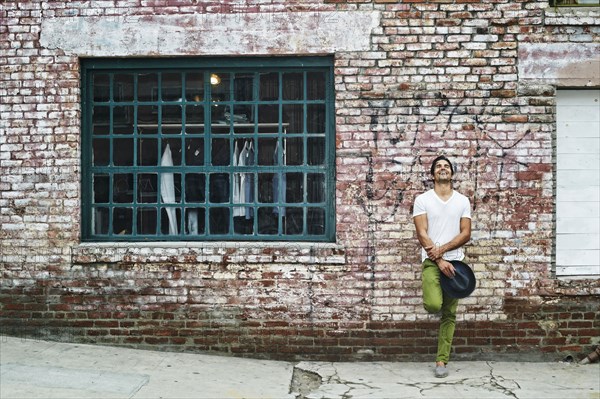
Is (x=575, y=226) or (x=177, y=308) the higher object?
(x=575, y=226)

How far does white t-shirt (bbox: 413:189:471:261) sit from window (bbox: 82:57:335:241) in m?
1.16

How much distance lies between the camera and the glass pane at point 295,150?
8188 mm

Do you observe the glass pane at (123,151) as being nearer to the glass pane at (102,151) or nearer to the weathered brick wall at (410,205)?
the glass pane at (102,151)

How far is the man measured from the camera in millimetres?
7211

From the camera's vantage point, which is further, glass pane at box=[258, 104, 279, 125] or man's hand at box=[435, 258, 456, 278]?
glass pane at box=[258, 104, 279, 125]

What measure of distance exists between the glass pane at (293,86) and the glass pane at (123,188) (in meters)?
1.81

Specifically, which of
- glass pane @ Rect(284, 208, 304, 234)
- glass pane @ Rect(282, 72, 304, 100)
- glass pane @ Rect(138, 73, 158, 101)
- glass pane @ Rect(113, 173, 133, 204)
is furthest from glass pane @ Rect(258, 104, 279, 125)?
glass pane @ Rect(113, 173, 133, 204)

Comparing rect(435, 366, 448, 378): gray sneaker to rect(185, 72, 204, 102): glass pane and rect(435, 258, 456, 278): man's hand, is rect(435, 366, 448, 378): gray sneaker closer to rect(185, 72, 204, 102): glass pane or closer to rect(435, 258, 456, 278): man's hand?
rect(435, 258, 456, 278): man's hand

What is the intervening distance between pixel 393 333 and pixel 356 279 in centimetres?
65

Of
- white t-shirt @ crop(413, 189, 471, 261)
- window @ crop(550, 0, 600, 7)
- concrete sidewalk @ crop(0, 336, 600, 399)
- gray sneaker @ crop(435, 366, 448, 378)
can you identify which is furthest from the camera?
window @ crop(550, 0, 600, 7)

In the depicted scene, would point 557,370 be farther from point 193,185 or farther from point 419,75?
point 193,185

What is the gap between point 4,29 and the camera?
8.16m

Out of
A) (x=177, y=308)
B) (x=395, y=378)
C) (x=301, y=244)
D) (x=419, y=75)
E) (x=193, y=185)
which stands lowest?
(x=395, y=378)

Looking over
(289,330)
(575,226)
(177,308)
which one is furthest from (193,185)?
(575,226)
